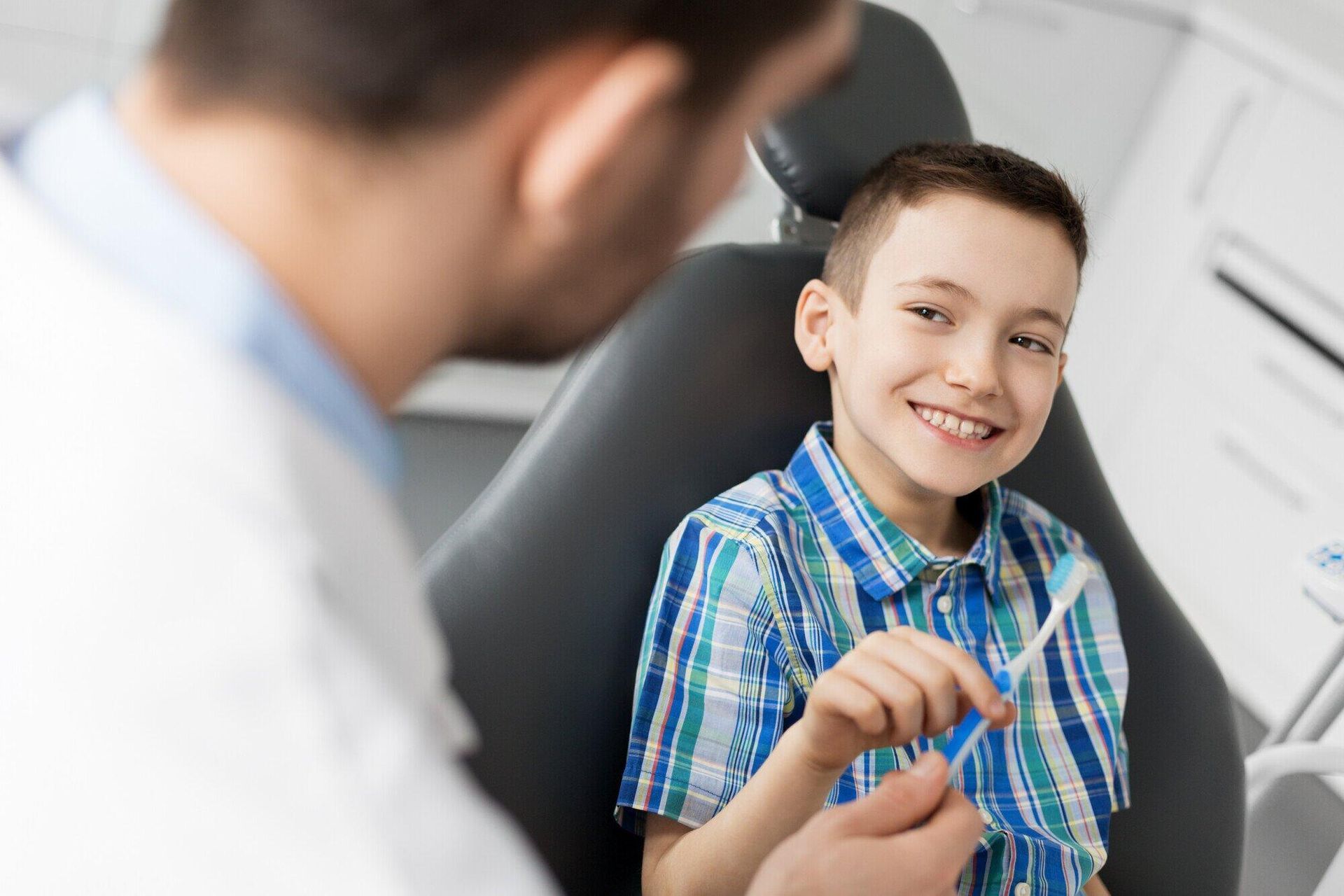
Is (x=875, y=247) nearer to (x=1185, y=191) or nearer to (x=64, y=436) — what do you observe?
(x=64, y=436)

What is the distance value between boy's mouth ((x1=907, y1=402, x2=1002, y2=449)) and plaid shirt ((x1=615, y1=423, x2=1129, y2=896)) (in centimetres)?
8

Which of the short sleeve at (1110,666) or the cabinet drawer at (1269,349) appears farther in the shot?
the cabinet drawer at (1269,349)

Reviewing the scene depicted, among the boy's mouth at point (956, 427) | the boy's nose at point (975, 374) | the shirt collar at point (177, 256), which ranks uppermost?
the shirt collar at point (177, 256)

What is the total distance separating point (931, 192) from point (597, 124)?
0.70m

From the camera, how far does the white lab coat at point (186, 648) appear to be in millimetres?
414

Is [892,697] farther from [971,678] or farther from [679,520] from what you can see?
[679,520]

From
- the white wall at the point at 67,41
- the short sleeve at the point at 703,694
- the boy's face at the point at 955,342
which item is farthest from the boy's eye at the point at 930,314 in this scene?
the white wall at the point at 67,41

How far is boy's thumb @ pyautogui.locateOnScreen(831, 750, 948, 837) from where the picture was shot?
0.75 meters

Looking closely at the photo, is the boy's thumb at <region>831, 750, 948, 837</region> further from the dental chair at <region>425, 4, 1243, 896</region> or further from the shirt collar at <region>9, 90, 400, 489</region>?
the shirt collar at <region>9, 90, 400, 489</region>

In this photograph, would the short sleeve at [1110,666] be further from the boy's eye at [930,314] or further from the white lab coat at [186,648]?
the white lab coat at [186,648]

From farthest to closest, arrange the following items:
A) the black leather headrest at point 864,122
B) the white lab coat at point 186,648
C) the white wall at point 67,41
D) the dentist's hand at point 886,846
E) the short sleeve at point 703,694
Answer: the white wall at point 67,41, the black leather headrest at point 864,122, the short sleeve at point 703,694, the dentist's hand at point 886,846, the white lab coat at point 186,648

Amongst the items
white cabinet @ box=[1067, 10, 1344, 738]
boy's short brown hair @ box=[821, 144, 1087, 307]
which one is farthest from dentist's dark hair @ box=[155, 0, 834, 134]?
white cabinet @ box=[1067, 10, 1344, 738]

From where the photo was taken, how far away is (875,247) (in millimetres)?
1130

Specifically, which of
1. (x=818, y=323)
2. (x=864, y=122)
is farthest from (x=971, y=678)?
(x=864, y=122)
